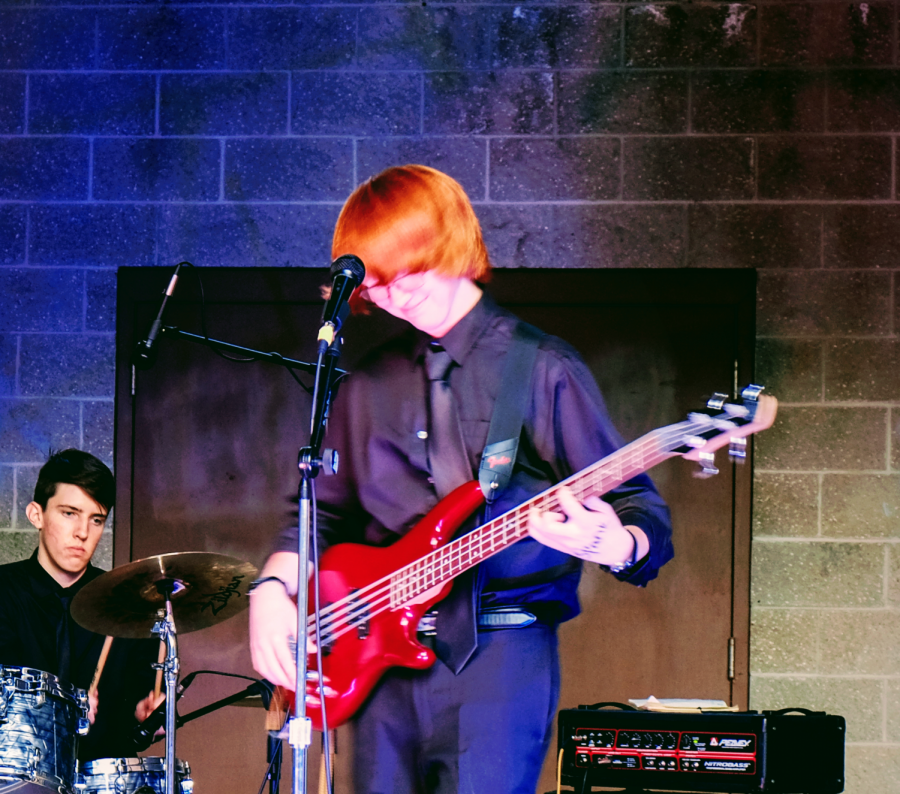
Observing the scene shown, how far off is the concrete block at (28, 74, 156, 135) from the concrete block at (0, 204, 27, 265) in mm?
278

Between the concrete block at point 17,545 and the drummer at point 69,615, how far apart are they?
0.05 meters

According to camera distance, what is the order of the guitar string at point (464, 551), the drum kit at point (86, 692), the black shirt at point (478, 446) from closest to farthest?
the drum kit at point (86, 692) < the guitar string at point (464, 551) < the black shirt at point (478, 446)

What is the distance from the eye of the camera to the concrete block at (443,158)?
3.33 meters

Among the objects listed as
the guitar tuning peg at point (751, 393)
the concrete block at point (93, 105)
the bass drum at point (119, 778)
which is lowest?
the bass drum at point (119, 778)

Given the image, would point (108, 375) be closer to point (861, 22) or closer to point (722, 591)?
point (722, 591)

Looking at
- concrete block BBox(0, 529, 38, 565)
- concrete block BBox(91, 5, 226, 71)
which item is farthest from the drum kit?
concrete block BBox(91, 5, 226, 71)

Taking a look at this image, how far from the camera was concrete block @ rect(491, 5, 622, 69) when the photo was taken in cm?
334

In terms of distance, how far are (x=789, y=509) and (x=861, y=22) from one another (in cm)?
161

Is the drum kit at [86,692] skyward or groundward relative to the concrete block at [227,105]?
groundward

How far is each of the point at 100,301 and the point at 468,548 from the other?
1.56m

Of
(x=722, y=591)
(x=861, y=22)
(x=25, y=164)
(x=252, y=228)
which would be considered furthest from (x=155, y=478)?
(x=861, y=22)

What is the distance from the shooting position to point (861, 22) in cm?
332

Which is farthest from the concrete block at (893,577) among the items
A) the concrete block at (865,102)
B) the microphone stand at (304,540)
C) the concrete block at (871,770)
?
the microphone stand at (304,540)

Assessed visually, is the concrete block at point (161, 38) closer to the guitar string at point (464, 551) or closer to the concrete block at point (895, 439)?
the guitar string at point (464, 551)
